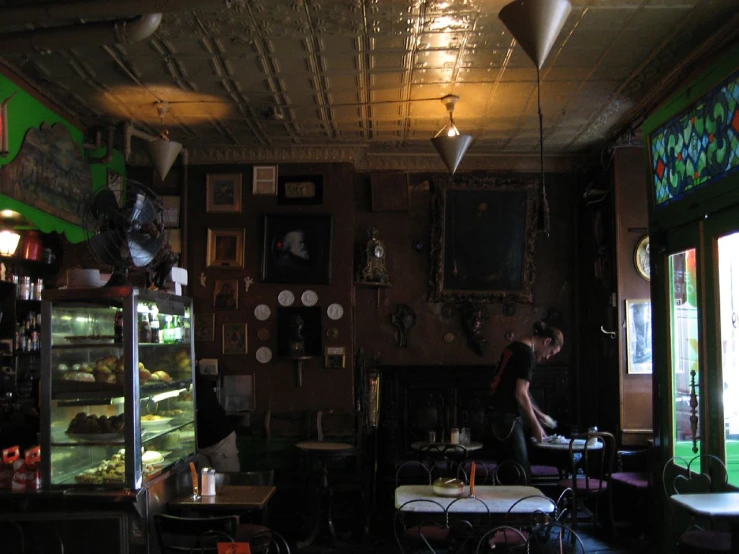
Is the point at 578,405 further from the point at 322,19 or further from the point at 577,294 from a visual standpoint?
the point at 322,19

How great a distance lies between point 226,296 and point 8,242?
2.47 meters

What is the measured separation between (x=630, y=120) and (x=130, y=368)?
568 cm

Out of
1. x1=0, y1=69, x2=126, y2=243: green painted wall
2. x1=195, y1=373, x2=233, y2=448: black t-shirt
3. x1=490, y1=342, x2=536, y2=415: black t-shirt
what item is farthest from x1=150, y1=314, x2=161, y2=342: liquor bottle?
x1=490, y1=342, x2=536, y2=415: black t-shirt

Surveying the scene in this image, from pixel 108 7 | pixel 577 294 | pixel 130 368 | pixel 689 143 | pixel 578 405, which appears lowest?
pixel 578 405

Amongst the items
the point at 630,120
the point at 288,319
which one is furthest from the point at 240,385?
the point at 630,120

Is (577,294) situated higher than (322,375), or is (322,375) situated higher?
(577,294)

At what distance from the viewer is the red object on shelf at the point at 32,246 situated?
293 inches

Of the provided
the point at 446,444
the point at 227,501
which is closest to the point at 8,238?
the point at 227,501

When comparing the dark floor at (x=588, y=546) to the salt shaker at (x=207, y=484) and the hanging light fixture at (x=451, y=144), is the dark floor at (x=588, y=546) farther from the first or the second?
the hanging light fixture at (x=451, y=144)

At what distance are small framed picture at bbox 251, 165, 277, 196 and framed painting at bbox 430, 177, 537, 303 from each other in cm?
199

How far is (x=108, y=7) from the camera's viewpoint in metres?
4.73

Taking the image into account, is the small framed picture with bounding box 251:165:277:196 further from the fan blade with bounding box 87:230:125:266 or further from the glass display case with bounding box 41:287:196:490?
the fan blade with bounding box 87:230:125:266

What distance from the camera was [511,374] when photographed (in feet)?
21.9

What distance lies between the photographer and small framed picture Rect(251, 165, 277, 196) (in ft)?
28.3
